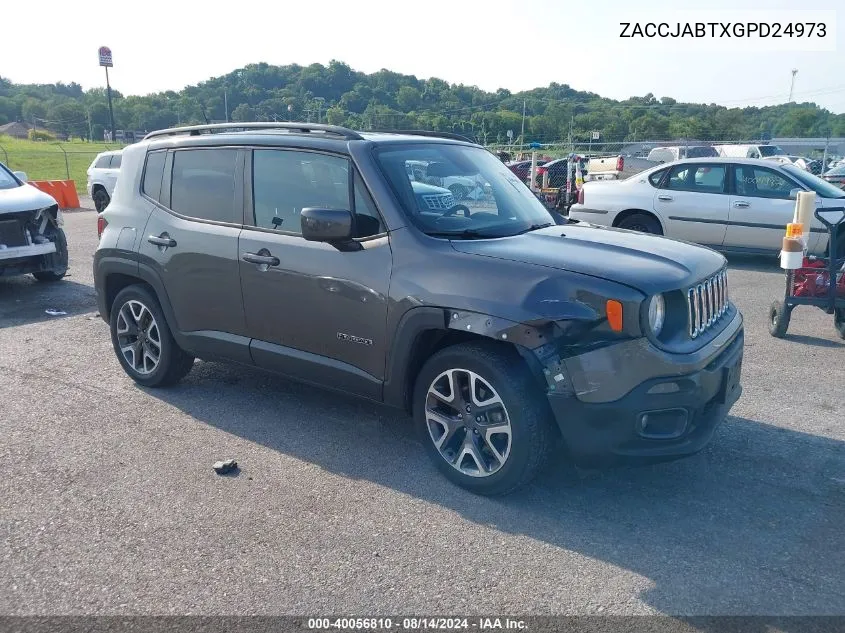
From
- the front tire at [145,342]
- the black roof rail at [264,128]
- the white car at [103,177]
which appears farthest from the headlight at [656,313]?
the white car at [103,177]

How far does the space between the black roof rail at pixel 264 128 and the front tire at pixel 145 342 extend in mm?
1203

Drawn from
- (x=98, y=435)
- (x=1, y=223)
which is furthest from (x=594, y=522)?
(x=1, y=223)

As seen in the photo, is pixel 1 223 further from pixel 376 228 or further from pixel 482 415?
pixel 482 415

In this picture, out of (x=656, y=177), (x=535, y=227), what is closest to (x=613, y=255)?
(x=535, y=227)

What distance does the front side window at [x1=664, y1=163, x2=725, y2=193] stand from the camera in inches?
450

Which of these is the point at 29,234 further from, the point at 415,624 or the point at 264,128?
the point at 415,624

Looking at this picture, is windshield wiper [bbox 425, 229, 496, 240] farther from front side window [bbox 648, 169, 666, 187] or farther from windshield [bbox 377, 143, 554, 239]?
front side window [bbox 648, 169, 666, 187]

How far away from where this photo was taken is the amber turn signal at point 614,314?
11.5 ft

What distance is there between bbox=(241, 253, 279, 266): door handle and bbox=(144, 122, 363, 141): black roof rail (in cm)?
86

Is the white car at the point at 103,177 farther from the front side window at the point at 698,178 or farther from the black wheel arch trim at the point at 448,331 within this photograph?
the black wheel arch trim at the point at 448,331

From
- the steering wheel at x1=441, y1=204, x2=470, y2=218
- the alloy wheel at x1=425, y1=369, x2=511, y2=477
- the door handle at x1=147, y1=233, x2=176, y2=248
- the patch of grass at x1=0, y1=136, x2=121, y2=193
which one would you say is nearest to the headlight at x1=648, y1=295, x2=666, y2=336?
the alloy wheel at x1=425, y1=369, x2=511, y2=477

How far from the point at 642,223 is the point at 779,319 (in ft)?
16.7

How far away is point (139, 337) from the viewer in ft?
18.6

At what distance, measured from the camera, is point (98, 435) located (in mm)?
4820
